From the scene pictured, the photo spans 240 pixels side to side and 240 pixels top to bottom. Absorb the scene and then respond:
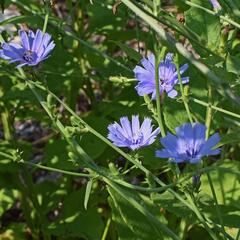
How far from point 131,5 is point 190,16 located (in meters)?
0.53

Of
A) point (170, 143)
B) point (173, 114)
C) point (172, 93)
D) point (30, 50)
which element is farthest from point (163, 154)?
point (30, 50)

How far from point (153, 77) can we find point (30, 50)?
311mm

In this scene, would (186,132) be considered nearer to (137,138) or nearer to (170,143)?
(170,143)

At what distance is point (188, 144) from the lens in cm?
118

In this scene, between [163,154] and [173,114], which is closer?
[163,154]

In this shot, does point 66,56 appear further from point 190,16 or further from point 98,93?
point 98,93

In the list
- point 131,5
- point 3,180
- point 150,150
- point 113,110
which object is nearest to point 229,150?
point 113,110

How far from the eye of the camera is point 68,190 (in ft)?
7.32

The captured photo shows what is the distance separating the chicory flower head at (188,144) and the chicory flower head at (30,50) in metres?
0.43

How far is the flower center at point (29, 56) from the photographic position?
1.49 m

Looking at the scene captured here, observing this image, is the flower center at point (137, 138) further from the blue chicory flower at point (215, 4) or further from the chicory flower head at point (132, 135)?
the blue chicory flower at point (215, 4)

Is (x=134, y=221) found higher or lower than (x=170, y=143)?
lower

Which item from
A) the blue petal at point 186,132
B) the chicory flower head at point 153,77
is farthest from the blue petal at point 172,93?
the blue petal at point 186,132

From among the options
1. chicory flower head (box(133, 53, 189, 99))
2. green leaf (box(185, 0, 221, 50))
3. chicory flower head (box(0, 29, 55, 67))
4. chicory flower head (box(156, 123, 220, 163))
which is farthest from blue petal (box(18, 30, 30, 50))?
chicory flower head (box(156, 123, 220, 163))
